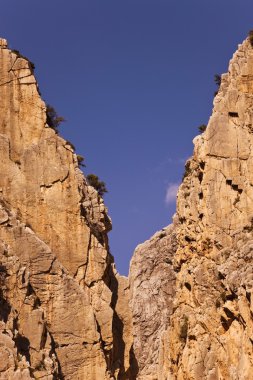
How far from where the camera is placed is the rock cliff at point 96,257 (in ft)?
181

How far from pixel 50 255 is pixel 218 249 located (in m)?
16.8

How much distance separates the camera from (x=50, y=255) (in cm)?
5747

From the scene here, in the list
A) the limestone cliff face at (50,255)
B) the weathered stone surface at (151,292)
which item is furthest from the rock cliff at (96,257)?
the weathered stone surface at (151,292)

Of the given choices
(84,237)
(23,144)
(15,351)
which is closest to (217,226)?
(84,237)

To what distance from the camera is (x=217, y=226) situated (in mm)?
68062

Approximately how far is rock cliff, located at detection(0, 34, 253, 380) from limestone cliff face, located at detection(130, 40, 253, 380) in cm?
10

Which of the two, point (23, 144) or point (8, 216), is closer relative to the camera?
point (8, 216)

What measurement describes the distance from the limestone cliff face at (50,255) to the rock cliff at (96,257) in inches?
3.1

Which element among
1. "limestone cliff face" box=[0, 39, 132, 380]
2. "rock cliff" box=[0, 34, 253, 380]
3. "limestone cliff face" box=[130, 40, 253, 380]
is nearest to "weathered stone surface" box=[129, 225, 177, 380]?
"limestone cliff face" box=[130, 40, 253, 380]

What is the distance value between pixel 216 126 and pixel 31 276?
904 inches

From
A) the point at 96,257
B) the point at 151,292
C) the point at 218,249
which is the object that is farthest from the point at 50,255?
the point at 151,292

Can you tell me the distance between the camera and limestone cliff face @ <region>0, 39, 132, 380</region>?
176 feet

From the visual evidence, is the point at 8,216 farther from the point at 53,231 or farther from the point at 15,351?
the point at 15,351

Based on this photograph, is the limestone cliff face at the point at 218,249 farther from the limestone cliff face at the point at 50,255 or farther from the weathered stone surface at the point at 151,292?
the weathered stone surface at the point at 151,292
